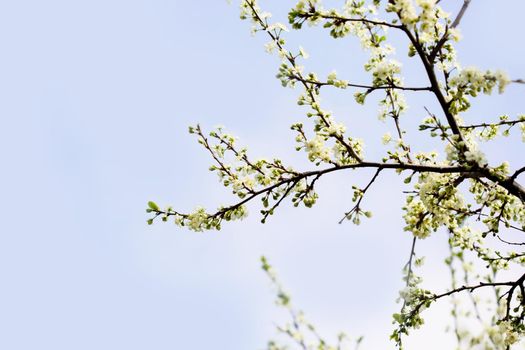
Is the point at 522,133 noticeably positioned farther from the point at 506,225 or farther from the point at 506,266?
the point at 506,266

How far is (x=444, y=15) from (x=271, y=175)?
2300 millimetres

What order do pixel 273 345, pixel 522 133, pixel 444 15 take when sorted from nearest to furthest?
pixel 273 345 → pixel 444 15 → pixel 522 133

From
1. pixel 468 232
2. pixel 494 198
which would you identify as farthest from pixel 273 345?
pixel 468 232

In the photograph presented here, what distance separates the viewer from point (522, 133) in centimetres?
668

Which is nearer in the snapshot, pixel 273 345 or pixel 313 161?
pixel 273 345

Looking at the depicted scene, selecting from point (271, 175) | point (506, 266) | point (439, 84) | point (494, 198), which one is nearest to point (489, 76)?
point (439, 84)

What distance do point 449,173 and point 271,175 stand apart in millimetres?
1820

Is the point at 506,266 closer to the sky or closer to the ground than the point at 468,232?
closer to the ground

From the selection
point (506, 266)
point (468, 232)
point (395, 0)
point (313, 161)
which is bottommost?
point (506, 266)

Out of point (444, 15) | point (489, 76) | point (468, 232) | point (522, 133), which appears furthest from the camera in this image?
point (468, 232)

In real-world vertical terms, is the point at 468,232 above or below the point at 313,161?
below

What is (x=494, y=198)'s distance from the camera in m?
6.43

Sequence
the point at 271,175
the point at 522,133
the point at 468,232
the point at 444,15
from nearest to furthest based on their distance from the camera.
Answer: the point at 444,15 < the point at 271,175 < the point at 522,133 < the point at 468,232

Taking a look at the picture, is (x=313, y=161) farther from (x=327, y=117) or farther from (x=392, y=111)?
(x=392, y=111)
